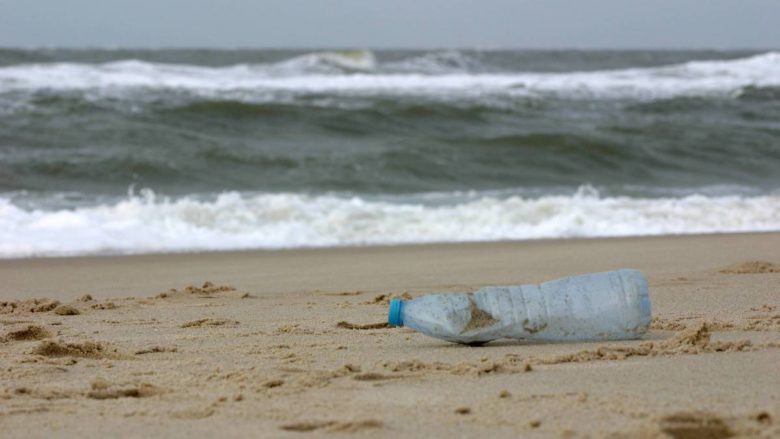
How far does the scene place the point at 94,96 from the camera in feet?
53.9

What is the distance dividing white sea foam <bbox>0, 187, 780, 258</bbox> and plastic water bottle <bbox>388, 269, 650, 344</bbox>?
3.96 m

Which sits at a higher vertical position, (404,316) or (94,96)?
(94,96)

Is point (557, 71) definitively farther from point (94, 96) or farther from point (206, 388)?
point (206, 388)

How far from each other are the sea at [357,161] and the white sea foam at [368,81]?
5.6 inches

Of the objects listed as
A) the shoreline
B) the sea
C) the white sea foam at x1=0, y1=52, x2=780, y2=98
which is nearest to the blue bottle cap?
the shoreline

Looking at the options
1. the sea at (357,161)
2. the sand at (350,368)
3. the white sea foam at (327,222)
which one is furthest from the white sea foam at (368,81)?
the sand at (350,368)

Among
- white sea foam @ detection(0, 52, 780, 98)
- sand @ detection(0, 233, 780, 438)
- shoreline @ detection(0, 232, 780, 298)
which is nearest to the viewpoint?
sand @ detection(0, 233, 780, 438)

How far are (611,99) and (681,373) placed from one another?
18635 millimetres

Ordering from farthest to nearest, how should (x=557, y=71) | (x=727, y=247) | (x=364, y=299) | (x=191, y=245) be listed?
(x=557, y=71) < (x=191, y=245) < (x=727, y=247) < (x=364, y=299)

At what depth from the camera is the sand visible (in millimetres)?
1984

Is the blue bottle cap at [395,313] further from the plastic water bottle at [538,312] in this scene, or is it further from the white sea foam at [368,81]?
the white sea foam at [368,81]

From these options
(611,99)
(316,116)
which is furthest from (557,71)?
(316,116)

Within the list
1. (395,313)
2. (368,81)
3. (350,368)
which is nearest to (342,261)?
(395,313)

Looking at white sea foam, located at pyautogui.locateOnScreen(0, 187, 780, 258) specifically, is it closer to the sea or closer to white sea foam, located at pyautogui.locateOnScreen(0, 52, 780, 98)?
the sea
